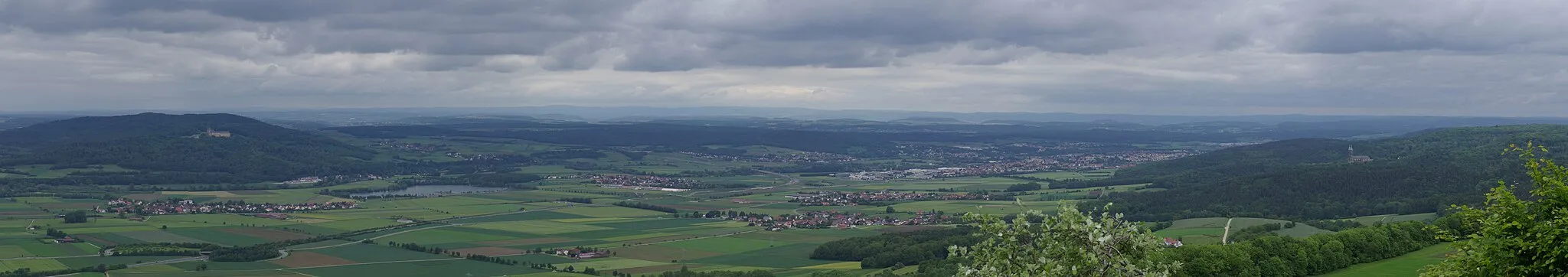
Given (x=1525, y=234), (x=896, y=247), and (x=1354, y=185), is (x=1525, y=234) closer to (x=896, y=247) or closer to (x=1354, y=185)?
(x=896, y=247)

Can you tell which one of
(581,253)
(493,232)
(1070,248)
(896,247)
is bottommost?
(493,232)

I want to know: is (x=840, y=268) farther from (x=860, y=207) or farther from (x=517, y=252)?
(x=860, y=207)

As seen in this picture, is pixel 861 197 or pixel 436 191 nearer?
pixel 861 197

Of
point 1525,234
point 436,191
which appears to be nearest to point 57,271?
point 1525,234

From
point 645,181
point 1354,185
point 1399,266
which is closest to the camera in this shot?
point 1399,266

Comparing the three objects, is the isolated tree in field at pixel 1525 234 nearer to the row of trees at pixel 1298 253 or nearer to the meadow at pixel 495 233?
the row of trees at pixel 1298 253

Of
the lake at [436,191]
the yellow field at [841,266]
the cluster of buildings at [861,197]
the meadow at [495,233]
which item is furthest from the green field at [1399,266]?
the lake at [436,191]
